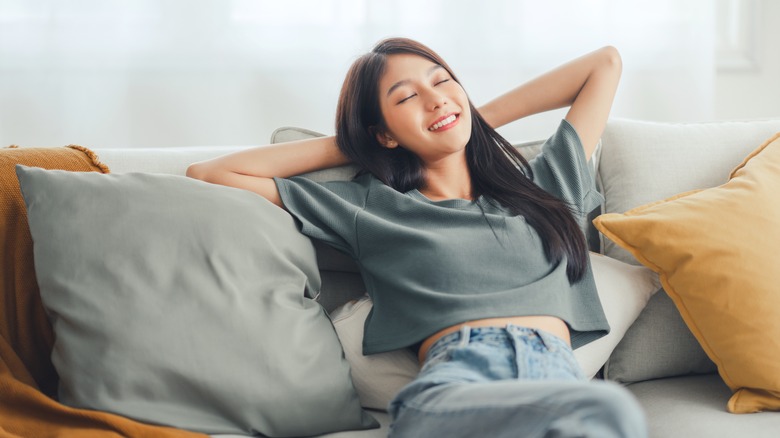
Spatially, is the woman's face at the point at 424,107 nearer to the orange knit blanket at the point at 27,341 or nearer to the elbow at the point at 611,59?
the elbow at the point at 611,59

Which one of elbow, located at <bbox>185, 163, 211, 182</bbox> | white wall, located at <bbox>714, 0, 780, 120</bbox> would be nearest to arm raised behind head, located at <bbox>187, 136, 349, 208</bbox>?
elbow, located at <bbox>185, 163, 211, 182</bbox>

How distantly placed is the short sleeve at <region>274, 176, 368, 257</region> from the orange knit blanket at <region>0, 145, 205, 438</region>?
0.38 metres

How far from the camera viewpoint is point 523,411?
1006mm

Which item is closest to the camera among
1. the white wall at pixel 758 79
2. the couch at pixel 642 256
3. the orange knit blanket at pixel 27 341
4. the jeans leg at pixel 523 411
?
the jeans leg at pixel 523 411

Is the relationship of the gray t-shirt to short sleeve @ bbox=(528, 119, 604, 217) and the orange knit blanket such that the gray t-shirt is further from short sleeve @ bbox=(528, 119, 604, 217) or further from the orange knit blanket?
the orange knit blanket

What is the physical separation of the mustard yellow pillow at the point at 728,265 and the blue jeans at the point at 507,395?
27 cm

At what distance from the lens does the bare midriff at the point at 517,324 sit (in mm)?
1422

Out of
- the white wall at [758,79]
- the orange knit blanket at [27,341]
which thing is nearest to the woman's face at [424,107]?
the orange knit blanket at [27,341]

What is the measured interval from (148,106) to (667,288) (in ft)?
4.94

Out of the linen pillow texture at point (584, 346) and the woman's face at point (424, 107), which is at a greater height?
the woman's face at point (424, 107)

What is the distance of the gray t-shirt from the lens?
4.75 feet

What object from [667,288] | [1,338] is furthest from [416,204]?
[1,338]

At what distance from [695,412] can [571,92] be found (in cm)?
75

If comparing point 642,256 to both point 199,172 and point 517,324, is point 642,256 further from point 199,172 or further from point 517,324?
point 199,172
